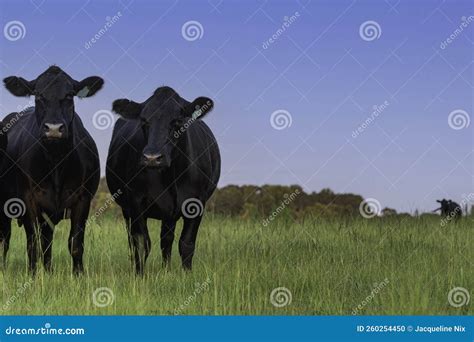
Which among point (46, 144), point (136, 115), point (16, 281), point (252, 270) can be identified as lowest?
point (16, 281)

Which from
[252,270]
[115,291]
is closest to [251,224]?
[252,270]

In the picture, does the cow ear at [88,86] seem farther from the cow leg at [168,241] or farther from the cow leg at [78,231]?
the cow leg at [168,241]

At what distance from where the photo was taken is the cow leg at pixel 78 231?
10.2 meters

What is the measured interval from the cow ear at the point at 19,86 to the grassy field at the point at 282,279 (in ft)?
7.73

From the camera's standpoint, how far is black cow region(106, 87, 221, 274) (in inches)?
394

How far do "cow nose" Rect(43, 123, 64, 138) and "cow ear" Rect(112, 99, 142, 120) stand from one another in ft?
3.30

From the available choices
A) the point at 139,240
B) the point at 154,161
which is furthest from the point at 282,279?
the point at 139,240

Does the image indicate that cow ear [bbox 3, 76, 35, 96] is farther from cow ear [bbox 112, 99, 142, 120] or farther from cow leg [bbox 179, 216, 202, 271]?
cow leg [bbox 179, 216, 202, 271]

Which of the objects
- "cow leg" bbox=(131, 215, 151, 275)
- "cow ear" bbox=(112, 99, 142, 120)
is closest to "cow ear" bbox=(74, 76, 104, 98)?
"cow ear" bbox=(112, 99, 142, 120)

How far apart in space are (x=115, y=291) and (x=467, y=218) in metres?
7.97

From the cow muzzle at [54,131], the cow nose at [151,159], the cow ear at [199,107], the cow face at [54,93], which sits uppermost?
the cow ear at [199,107]

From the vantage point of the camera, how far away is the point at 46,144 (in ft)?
33.0

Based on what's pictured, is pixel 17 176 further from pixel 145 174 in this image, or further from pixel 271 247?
pixel 271 247

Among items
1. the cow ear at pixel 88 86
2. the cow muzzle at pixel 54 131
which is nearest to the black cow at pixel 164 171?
the cow ear at pixel 88 86
